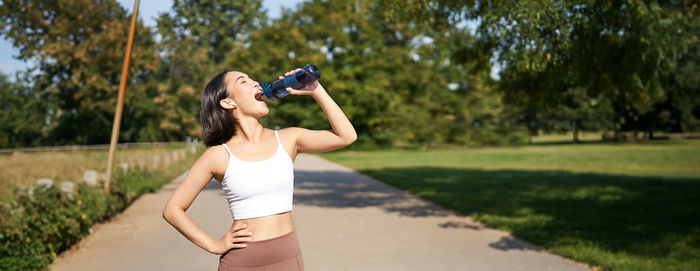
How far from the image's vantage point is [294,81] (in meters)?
2.50

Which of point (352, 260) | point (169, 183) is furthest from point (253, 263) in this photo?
point (169, 183)

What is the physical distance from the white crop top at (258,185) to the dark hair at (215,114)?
0.30 ft

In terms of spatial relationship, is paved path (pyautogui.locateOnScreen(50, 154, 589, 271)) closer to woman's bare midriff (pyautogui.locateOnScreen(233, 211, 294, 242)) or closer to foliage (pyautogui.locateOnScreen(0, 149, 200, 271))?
foliage (pyautogui.locateOnScreen(0, 149, 200, 271))

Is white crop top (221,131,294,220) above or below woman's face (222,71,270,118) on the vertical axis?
below

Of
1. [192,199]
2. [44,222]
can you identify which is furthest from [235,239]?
[44,222]

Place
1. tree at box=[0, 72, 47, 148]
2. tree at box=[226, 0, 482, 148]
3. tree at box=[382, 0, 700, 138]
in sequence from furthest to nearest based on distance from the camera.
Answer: tree at box=[226, 0, 482, 148] < tree at box=[0, 72, 47, 148] < tree at box=[382, 0, 700, 138]

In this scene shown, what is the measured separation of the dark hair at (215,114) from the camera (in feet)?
8.35

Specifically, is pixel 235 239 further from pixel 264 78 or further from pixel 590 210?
pixel 264 78

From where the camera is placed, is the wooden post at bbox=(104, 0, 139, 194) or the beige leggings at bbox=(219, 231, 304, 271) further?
the wooden post at bbox=(104, 0, 139, 194)

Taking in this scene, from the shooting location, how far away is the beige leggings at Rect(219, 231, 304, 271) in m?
2.48

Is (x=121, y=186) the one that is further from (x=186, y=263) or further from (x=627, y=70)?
(x=627, y=70)

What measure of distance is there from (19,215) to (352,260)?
4.15 meters

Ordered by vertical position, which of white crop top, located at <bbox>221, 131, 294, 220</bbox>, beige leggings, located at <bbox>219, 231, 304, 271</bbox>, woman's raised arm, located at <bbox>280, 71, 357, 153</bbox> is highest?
woman's raised arm, located at <bbox>280, 71, 357, 153</bbox>

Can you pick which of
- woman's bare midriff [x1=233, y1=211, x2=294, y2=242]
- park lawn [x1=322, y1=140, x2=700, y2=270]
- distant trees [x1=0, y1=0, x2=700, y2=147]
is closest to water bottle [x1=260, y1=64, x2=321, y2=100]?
woman's bare midriff [x1=233, y1=211, x2=294, y2=242]
